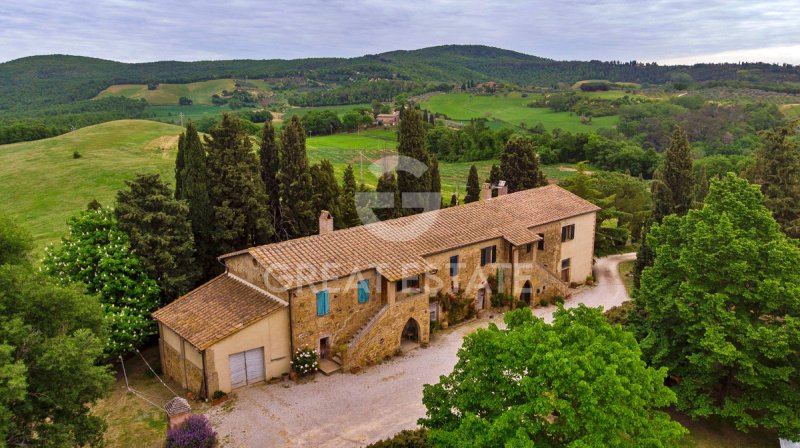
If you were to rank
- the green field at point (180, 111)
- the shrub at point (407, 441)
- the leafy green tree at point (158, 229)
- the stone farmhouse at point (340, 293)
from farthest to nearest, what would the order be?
the green field at point (180, 111)
the leafy green tree at point (158, 229)
the stone farmhouse at point (340, 293)
the shrub at point (407, 441)

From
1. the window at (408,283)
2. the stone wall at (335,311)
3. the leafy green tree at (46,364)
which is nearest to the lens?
the leafy green tree at (46,364)

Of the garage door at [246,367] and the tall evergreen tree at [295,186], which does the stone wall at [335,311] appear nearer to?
the garage door at [246,367]

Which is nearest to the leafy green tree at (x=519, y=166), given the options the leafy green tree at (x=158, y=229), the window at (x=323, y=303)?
the window at (x=323, y=303)

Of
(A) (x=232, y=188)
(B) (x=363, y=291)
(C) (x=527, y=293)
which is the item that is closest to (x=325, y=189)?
A: (A) (x=232, y=188)

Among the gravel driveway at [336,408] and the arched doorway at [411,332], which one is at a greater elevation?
the arched doorway at [411,332]

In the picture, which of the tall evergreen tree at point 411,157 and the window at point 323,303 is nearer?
the window at point 323,303

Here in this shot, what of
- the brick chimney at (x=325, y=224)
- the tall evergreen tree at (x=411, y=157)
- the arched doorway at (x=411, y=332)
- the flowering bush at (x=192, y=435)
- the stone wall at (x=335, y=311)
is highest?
the tall evergreen tree at (x=411, y=157)

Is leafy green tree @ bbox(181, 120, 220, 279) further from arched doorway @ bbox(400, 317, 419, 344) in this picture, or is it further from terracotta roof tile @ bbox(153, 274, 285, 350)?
arched doorway @ bbox(400, 317, 419, 344)

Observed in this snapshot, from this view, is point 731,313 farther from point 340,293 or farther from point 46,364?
point 46,364
